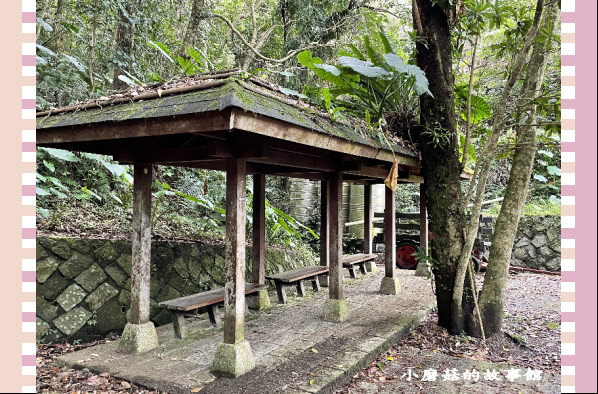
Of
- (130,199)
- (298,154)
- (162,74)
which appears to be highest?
(162,74)

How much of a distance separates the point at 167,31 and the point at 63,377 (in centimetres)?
765

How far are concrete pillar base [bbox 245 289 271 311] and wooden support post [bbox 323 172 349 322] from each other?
0.98 m

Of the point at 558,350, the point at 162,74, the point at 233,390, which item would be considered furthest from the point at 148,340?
the point at 162,74

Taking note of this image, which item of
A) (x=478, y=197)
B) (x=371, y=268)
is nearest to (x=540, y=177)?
(x=371, y=268)

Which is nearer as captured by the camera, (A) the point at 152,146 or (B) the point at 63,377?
(B) the point at 63,377

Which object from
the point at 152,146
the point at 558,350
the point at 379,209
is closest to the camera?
the point at 152,146

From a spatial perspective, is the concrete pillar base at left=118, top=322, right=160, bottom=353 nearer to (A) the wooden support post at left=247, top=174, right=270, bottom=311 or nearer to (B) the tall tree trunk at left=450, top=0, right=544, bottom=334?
(A) the wooden support post at left=247, top=174, right=270, bottom=311

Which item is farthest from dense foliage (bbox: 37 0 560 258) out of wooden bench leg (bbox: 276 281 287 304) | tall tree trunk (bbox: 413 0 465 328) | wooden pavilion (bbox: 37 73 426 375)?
wooden bench leg (bbox: 276 281 287 304)

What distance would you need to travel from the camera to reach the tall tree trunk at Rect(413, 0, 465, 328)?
441 centimetres

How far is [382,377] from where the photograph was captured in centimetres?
347

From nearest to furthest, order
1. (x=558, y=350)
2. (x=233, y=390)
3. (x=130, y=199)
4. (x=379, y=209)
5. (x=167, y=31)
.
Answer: (x=233, y=390)
(x=558, y=350)
(x=130, y=199)
(x=167, y=31)
(x=379, y=209)

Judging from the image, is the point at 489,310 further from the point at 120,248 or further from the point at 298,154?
the point at 120,248

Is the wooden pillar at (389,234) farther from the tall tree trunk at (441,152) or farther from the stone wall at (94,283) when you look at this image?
the stone wall at (94,283)

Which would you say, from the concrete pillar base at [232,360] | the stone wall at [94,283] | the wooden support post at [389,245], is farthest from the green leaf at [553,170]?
the concrete pillar base at [232,360]
